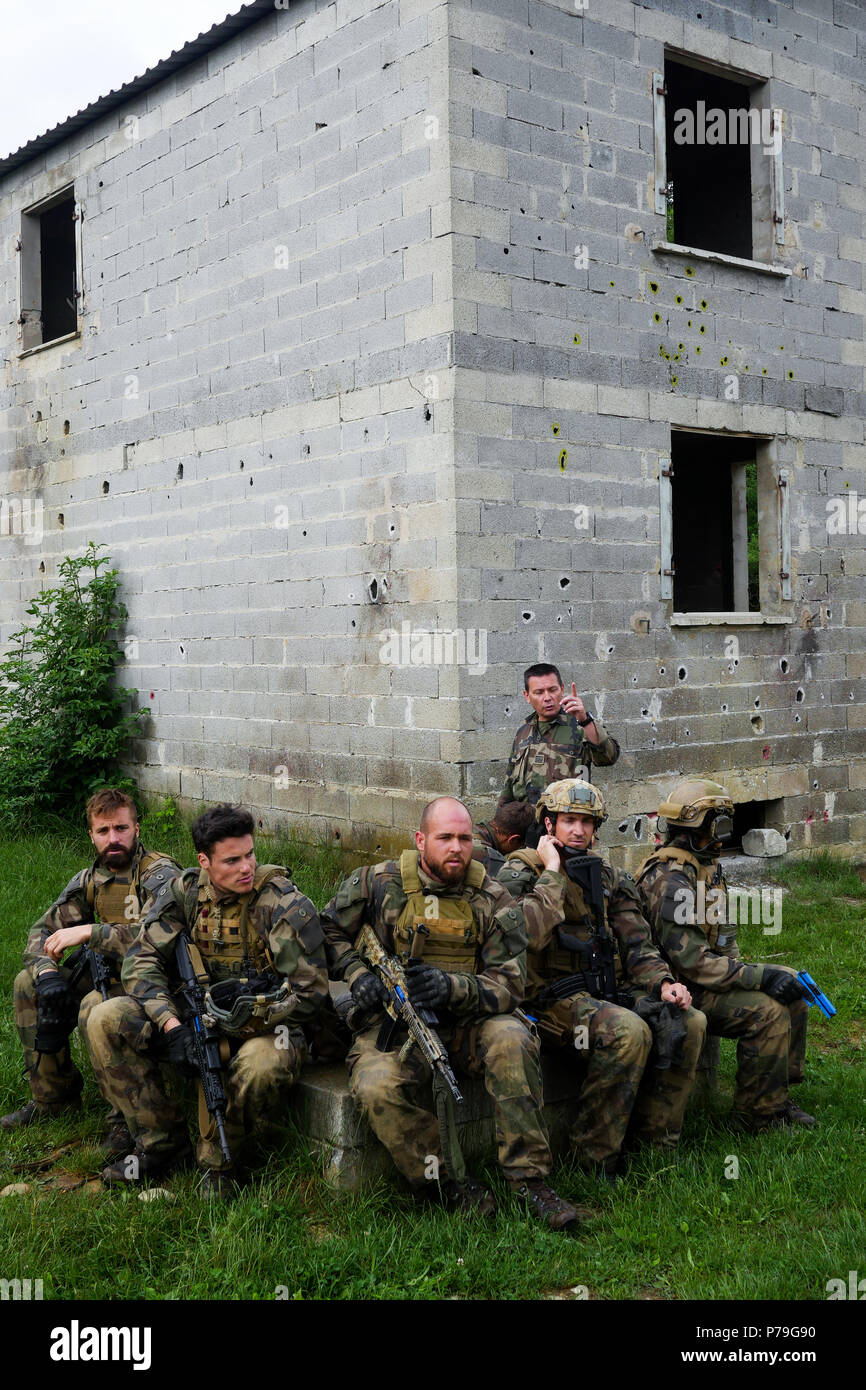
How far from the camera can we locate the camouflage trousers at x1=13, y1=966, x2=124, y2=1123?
529cm

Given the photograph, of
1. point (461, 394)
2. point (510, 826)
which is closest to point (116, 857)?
point (510, 826)

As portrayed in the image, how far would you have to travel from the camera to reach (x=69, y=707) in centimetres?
1116

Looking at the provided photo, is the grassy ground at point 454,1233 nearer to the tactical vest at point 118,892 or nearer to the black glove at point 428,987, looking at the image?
the black glove at point 428,987

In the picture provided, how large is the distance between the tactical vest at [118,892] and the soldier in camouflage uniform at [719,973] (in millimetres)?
2123

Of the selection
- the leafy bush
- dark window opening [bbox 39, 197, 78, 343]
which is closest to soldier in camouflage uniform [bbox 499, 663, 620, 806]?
the leafy bush

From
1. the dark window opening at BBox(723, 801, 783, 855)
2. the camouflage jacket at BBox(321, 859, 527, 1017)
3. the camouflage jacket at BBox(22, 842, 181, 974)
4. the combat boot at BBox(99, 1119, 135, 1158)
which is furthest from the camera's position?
the dark window opening at BBox(723, 801, 783, 855)

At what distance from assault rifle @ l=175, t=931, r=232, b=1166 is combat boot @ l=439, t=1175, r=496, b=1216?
2.50ft

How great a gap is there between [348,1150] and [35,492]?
9.64 metres

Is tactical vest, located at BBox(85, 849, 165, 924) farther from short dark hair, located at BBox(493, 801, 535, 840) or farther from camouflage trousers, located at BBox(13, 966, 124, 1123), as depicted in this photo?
short dark hair, located at BBox(493, 801, 535, 840)

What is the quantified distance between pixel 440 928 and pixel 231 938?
0.80m

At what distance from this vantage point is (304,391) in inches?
359

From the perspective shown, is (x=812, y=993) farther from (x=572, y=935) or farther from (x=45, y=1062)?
(x=45, y=1062)

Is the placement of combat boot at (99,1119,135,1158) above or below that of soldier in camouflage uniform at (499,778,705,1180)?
below
